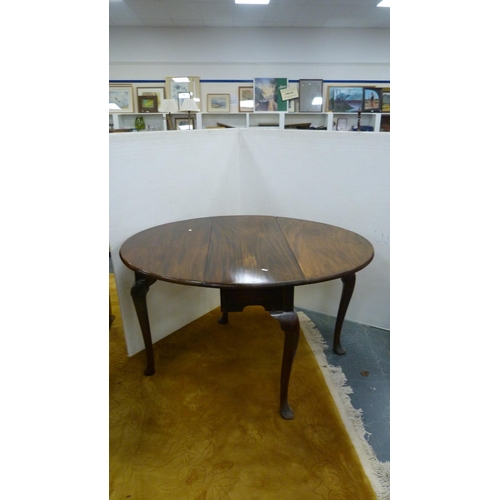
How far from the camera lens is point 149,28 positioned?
18.1 feet

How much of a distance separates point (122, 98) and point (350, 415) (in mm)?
5902

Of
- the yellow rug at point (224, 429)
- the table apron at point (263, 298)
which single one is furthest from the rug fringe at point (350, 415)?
the table apron at point (263, 298)

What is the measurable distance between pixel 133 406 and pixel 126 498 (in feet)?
1.36

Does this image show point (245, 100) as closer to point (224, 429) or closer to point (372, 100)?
point (372, 100)

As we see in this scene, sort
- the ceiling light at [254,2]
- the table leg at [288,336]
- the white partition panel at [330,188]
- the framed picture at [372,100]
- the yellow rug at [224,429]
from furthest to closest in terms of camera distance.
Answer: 1. the framed picture at [372,100]
2. the ceiling light at [254,2]
3. the white partition panel at [330,188]
4. the table leg at [288,336]
5. the yellow rug at [224,429]

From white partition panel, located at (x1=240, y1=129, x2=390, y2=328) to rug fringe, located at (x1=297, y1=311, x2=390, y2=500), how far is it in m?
0.33

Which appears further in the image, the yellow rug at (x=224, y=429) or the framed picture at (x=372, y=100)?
the framed picture at (x=372, y=100)

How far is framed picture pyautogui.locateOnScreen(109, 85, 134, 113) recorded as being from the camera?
5.66 metres

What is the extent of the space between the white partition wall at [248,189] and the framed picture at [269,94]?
4.06 m

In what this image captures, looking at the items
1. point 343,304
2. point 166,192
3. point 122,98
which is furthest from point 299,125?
point 343,304

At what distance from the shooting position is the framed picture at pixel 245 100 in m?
5.76

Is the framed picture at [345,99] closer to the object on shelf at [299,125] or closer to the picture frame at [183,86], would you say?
the object on shelf at [299,125]
